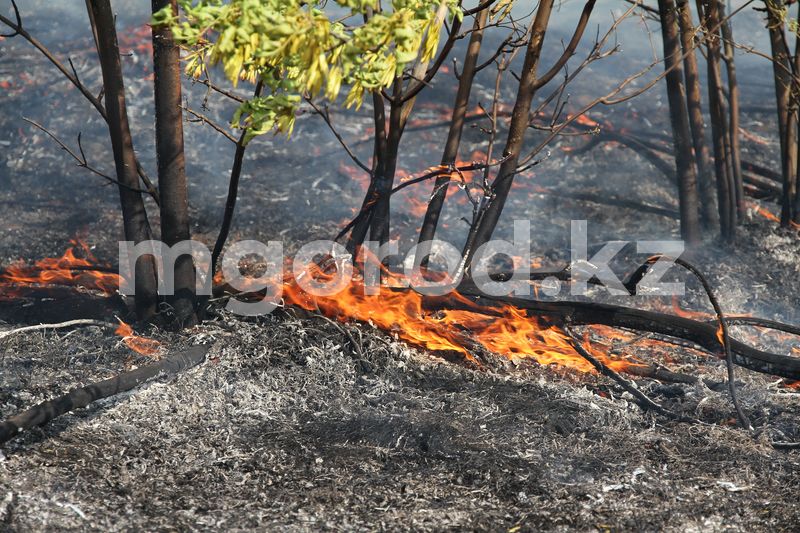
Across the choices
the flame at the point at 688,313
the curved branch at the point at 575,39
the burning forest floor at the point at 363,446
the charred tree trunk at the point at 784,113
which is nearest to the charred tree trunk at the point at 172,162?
the burning forest floor at the point at 363,446

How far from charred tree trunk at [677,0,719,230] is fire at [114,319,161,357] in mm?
5362

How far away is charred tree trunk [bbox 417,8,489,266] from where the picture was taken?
5320 millimetres

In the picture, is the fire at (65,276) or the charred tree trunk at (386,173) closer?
the charred tree trunk at (386,173)

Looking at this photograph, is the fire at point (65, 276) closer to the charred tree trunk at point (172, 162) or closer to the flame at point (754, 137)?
the charred tree trunk at point (172, 162)

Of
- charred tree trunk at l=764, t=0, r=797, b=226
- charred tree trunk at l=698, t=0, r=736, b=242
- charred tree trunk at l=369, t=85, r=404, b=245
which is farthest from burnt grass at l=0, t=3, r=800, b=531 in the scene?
charred tree trunk at l=764, t=0, r=797, b=226

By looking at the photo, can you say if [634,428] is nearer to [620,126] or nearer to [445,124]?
[445,124]

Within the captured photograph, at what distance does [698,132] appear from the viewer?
7762 millimetres

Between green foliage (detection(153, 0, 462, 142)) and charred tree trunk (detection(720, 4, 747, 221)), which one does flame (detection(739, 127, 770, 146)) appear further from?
green foliage (detection(153, 0, 462, 142))

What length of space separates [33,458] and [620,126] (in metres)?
9.90

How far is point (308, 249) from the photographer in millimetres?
7520

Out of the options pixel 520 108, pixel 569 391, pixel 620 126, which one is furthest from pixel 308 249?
pixel 620 126

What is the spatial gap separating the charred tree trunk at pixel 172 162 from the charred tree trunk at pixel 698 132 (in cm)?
470

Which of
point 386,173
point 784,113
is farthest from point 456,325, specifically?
point 784,113

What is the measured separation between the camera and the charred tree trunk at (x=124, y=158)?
4742mm
